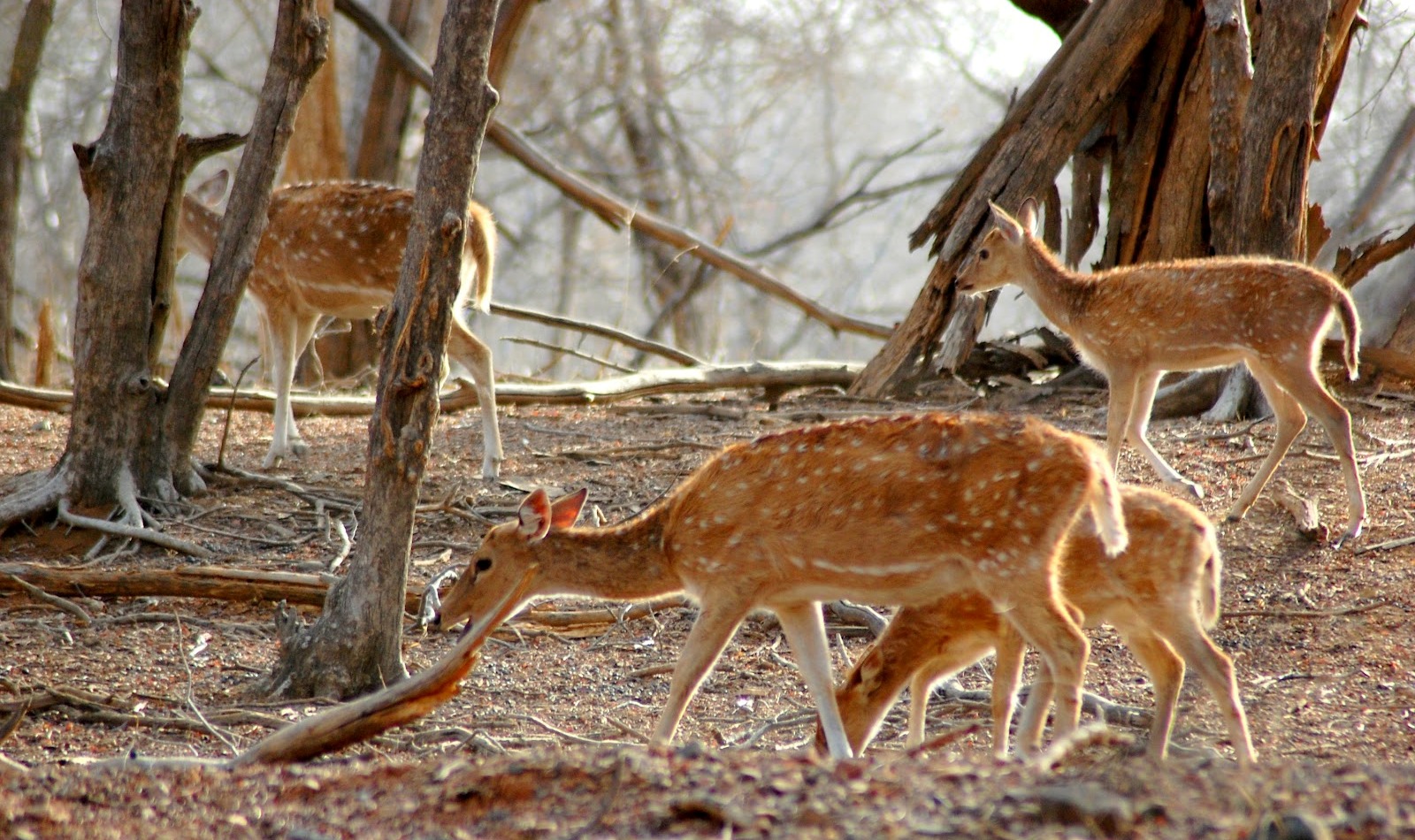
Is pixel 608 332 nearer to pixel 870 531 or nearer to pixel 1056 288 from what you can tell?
pixel 1056 288

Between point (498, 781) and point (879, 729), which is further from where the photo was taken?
point (879, 729)

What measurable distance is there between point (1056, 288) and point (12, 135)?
8.62 meters

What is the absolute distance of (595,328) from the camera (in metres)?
12.8

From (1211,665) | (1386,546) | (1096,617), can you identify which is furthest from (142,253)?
(1386,546)

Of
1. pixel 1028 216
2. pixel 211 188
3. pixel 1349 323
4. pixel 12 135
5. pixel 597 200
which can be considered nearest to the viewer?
pixel 1349 323

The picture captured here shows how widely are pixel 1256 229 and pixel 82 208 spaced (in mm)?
20106

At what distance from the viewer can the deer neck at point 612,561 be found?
18.1 feet

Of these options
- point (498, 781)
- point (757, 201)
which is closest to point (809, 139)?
point (757, 201)

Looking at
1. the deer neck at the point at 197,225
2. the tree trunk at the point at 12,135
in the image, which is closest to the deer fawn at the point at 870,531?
the deer neck at the point at 197,225

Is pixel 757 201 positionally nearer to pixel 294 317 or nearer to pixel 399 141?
pixel 399 141

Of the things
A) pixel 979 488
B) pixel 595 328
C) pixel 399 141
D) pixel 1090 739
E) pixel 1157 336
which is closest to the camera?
pixel 1090 739

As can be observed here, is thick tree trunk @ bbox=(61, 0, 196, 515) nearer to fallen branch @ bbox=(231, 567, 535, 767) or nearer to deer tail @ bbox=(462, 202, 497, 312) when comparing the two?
deer tail @ bbox=(462, 202, 497, 312)

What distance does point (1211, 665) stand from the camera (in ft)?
16.7

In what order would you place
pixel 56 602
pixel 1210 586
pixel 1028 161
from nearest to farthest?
1. pixel 1210 586
2. pixel 56 602
3. pixel 1028 161
